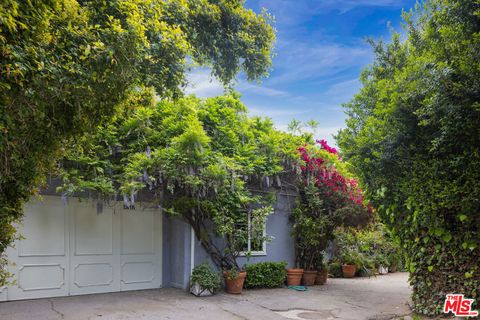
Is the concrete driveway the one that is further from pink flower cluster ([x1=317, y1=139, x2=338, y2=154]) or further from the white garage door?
pink flower cluster ([x1=317, y1=139, x2=338, y2=154])

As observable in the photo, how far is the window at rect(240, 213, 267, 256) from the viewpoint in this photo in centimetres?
881

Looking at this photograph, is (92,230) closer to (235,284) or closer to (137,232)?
(137,232)

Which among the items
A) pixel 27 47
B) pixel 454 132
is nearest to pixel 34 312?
pixel 27 47

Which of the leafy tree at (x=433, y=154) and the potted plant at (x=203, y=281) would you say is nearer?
the leafy tree at (x=433, y=154)

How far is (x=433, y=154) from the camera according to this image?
5.81 metres

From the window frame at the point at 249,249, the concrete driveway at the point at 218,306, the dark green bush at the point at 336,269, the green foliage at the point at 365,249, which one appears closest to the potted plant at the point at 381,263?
the green foliage at the point at 365,249

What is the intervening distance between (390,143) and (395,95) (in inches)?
29.7

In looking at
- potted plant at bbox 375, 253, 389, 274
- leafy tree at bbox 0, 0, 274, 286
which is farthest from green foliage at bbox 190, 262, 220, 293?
potted plant at bbox 375, 253, 389, 274

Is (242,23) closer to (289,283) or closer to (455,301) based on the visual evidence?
(289,283)

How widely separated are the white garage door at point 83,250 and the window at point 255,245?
6.80 feet

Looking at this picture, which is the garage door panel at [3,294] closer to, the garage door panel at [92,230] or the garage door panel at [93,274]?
the garage door panel at [93,274]

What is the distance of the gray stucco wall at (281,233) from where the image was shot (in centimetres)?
1003

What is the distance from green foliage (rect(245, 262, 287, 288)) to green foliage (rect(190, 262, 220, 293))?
108 cm

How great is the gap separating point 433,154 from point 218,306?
4543 mm
